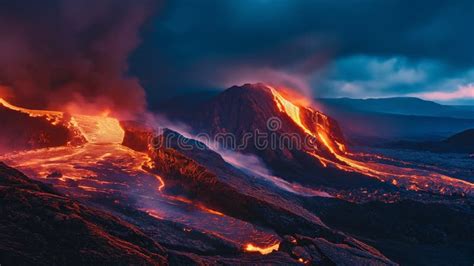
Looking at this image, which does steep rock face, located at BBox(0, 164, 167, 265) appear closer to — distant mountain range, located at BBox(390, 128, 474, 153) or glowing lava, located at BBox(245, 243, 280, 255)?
glowing lava, located at BBox(245, 243, 280, 255)

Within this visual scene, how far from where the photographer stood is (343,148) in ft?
288

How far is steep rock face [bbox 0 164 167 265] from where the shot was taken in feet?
44.7

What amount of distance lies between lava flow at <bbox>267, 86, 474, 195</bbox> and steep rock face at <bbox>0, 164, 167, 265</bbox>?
155 feet

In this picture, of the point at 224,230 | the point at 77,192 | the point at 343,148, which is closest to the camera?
the point at 224,230

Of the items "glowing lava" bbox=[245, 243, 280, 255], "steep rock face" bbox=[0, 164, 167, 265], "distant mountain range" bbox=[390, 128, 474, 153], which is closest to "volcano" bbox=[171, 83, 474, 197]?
"glowing lava" bbox=[245, 243, 280, 255]

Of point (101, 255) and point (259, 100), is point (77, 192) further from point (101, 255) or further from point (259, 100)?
point (259, 100)

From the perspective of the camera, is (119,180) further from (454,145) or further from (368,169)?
(454,145)

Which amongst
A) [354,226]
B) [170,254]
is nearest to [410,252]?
[354,226]

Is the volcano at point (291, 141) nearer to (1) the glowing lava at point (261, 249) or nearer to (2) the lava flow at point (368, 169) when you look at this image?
(2) the lava flow at point (368, 169)

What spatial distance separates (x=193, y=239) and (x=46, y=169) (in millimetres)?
15403

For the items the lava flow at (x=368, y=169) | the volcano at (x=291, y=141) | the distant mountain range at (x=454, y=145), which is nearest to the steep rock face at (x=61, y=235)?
the volcano at (x=291, y=141)

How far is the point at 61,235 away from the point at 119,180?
1369 centimetres

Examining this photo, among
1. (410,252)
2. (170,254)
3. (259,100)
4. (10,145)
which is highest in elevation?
(259,100)

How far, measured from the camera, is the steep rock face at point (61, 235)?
44.7ft
